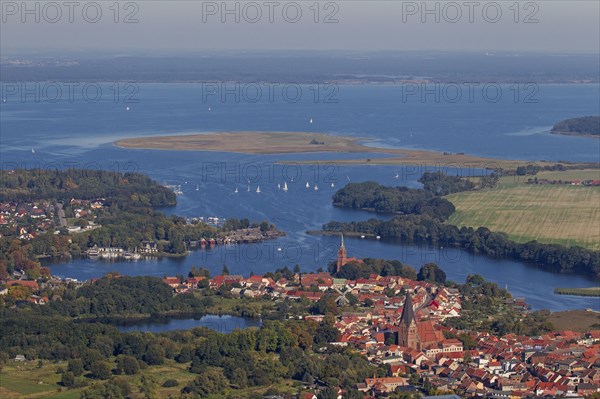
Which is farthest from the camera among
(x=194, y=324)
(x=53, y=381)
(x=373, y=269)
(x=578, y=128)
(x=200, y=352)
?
(x=578, y=128)

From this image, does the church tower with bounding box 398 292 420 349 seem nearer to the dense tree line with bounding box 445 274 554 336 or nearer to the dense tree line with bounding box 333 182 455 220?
the dense tree line with bounding box 445 274 554 336

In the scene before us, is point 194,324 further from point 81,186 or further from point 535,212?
point 81,186

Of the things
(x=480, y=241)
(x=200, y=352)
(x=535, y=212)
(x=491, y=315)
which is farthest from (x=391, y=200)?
(x=200, y=352)

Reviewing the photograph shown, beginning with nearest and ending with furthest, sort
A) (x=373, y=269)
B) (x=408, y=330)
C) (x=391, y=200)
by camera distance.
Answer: (x=408, y=330), (x=373, y=269), (x=391, y=200)

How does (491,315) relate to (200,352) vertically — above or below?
below

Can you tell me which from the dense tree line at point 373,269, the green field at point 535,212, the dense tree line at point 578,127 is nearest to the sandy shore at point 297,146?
the green field at point 535,212

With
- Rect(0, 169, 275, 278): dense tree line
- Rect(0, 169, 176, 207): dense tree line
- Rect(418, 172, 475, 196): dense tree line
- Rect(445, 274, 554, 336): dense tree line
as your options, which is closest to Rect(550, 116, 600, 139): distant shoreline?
Rect(418, 172, 475, 196): dense tree line

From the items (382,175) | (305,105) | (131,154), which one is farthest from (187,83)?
(382,175)

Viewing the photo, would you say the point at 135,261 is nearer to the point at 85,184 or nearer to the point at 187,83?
the point at 85,184
